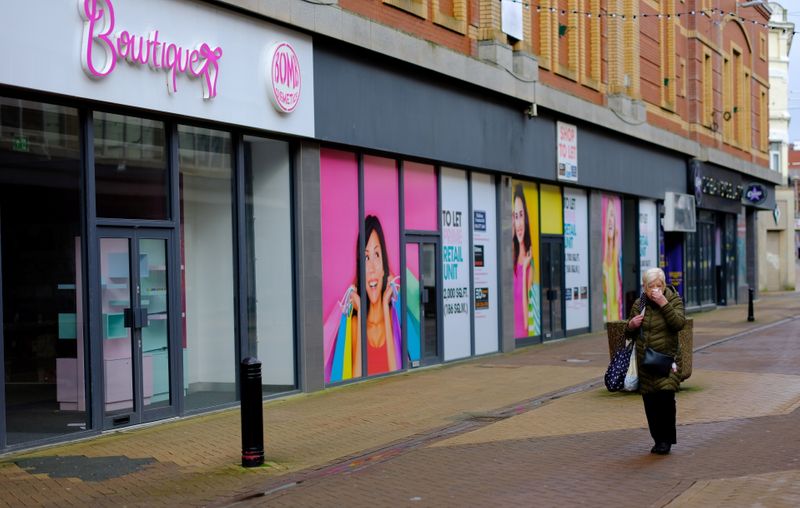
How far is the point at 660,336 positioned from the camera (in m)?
9.61

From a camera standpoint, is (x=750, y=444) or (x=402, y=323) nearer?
(x=750, y=444)

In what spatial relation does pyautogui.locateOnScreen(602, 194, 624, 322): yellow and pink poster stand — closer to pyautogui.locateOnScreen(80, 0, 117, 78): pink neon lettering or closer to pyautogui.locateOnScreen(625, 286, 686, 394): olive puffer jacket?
pyautogui.locateOnScreen(625, 286, 686, 394): olive puffer jacket

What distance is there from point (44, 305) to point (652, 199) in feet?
78.1

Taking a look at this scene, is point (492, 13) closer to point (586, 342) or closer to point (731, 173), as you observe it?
point (586, 342)

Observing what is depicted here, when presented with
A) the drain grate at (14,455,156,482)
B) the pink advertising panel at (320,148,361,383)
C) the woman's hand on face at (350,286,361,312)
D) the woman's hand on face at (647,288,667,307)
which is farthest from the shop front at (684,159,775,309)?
the drain grate at (14,455,156,482)

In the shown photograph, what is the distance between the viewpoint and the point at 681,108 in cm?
3438

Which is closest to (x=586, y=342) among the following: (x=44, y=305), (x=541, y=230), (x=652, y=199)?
(x=541, y=230)

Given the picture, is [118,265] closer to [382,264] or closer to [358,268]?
[358,268]

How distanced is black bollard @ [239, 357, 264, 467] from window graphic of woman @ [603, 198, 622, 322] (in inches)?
760

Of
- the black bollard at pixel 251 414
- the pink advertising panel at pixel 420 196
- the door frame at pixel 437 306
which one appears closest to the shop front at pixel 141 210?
the black bollard at pixel 251 414

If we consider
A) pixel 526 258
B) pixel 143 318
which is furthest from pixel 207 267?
pixel 526 258

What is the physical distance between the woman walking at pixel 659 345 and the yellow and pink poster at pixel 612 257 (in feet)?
59.6

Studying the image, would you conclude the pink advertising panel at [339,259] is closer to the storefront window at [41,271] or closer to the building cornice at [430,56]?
the building cornice at [430,56]

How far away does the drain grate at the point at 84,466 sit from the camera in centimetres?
938
